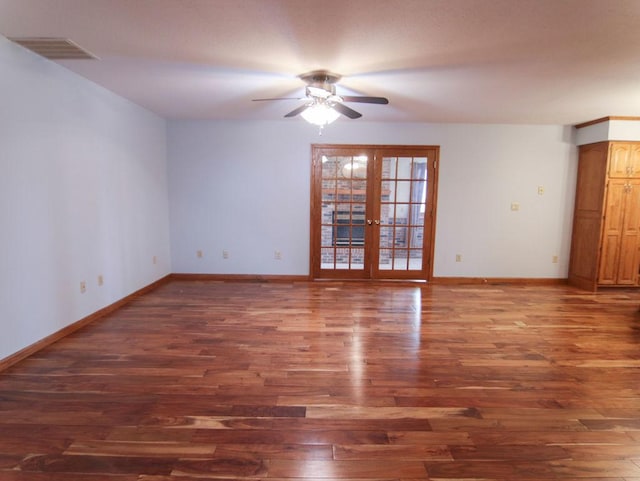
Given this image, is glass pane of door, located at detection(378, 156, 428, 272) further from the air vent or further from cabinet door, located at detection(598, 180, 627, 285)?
the air vent

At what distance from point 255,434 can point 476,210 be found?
4.59 meters

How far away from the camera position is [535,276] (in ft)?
17.7

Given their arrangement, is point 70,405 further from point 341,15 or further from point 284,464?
point 341,15

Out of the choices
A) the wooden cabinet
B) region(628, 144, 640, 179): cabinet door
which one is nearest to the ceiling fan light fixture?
the wooden cabinet

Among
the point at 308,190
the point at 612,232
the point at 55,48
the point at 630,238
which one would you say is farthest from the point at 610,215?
the point at 55,48

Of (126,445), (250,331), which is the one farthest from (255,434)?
(250,331)

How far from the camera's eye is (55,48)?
263 centimetres

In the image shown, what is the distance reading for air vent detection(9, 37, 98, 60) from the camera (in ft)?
8.20

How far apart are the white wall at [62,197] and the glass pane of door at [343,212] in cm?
252

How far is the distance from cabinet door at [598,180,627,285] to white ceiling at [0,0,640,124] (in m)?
1.25

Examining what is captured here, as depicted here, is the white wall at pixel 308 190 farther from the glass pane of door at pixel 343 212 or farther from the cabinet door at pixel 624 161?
the cabinet door at pixel 624 161

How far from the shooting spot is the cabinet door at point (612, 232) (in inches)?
186

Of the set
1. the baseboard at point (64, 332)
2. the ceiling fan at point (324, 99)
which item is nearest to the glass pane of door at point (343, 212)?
the ceiling fan at point (324, 99)

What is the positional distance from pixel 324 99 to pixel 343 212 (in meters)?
2.40
